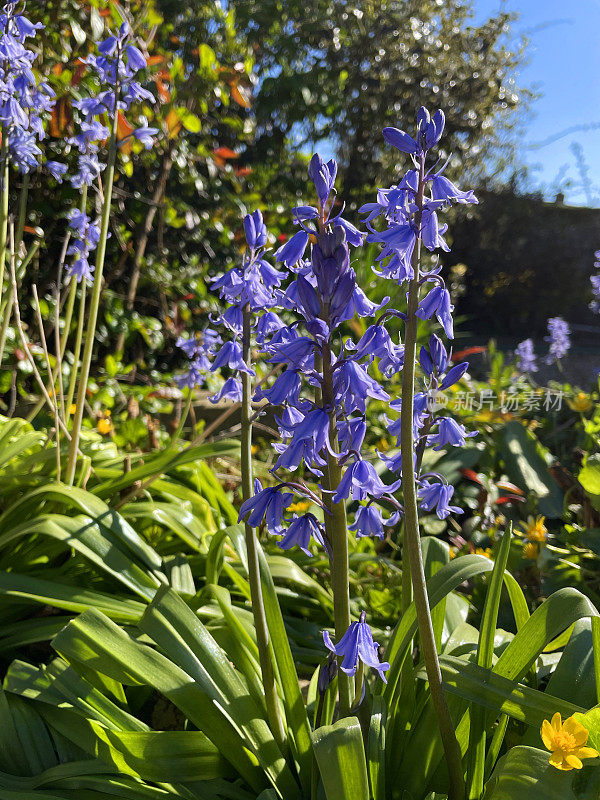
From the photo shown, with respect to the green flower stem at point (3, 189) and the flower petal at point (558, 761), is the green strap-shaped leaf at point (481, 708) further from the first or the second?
the green flower stem at point (3, 189)

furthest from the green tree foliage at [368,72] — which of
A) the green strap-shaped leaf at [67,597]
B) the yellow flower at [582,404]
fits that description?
the green strap-shaped leaf at [67,597]

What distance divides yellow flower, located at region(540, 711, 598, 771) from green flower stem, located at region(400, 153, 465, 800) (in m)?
0.20

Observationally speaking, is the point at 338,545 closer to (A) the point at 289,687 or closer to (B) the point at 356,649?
(B) the point at 356,649

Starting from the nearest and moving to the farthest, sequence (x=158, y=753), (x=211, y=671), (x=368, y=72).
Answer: (x=158, y=753), (x=211, y=671), (x=368, y=72)

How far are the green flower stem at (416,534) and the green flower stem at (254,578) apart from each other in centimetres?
42

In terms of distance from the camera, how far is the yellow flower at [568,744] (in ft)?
3.42

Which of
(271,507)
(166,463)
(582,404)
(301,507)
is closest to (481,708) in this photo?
(271,507)

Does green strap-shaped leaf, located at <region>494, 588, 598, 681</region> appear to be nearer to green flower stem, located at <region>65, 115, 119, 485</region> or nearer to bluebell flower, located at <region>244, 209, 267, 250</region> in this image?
bluebell flower, located at <region>244, 209, 267, 250</region>

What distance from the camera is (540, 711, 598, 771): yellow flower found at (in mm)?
1041

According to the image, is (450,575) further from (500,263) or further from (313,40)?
(500,263)

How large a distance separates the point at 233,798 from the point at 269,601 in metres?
0.42

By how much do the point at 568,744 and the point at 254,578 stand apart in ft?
2.30

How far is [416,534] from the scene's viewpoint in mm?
1154

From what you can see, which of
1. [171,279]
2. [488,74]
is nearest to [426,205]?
[171,279]
